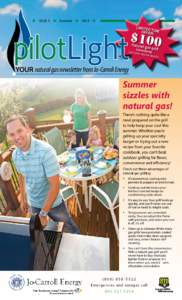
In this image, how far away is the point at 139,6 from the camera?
158 cm

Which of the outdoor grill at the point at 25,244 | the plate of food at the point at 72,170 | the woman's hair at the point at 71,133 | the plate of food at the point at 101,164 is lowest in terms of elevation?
the outdoor grill at the point at 25,244

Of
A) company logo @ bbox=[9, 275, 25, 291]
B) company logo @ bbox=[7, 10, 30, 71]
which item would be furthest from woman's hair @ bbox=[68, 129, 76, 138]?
company logo @ bbox=[9, 275, 25, 291]

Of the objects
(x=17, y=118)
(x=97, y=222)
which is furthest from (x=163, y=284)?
(x=17, y=118)

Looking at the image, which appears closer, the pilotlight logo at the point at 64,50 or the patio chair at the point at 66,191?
the pilotlight logo at the point at 64,50

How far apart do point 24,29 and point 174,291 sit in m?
1.31

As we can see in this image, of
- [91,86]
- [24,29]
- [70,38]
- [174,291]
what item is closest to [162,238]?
[174,291]

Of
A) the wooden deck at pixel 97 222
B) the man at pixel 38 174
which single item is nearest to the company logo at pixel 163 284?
the wooden deck at pixel 97 222

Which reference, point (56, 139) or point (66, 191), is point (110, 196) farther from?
point (56, 139)

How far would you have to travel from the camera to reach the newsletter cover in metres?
1.59

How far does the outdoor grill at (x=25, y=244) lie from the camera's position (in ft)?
5.46

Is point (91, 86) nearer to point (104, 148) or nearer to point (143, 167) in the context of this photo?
point (104, 148)

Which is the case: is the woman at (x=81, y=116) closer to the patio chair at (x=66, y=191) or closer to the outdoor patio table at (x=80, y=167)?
the outdoor patio table at (x=80, y=167)

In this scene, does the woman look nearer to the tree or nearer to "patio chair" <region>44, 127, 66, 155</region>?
"patio chair" <region>44, 127, 66, 155</region>

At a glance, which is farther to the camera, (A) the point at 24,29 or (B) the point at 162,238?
(B) the point at 162,238
